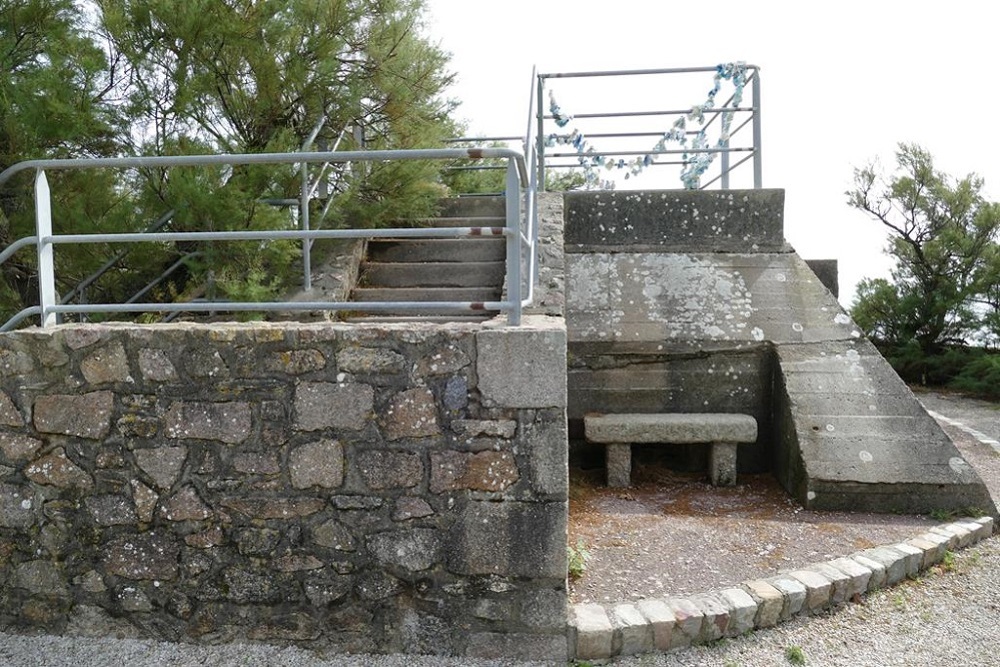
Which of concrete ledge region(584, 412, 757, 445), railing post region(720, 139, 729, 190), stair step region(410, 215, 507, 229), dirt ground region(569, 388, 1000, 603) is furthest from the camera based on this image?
railing post region(720, 139, 729, 190)

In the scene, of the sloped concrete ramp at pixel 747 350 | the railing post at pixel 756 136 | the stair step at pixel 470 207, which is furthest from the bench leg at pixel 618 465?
the railing post at pixel 756 136

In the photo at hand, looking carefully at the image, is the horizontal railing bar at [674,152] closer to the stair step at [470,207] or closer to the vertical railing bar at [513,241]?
the stair step at [470,207]

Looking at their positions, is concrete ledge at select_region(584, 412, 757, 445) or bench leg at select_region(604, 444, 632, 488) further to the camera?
bench leg at select_region(604, 444, 632, 488)

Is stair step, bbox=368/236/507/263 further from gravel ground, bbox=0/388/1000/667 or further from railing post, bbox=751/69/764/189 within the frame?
gravel ground, bbox=0/388/1000/667

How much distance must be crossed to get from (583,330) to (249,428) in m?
2.63

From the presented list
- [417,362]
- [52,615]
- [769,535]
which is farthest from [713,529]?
[52,615]

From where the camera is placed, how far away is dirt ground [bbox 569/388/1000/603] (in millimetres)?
3262

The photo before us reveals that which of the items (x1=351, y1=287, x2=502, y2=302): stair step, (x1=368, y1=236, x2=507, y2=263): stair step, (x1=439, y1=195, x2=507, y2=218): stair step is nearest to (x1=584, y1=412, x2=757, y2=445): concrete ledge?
(x1=351, y1=287, x2=502, y2=302): stair step

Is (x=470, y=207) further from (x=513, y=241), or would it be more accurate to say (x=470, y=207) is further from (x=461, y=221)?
(x=513, y=241)

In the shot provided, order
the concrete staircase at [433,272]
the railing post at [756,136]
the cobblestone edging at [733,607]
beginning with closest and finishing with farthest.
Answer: the cobblestone edging at [733,607]
the concrete staircase at [433,272]
the railing post at [756,136]

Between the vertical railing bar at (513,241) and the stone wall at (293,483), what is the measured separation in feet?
0.30

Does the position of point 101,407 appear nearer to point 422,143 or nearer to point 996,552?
point 422,143

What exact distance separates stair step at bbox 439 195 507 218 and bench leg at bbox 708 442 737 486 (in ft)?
8.91

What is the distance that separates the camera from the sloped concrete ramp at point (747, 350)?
4.12m
